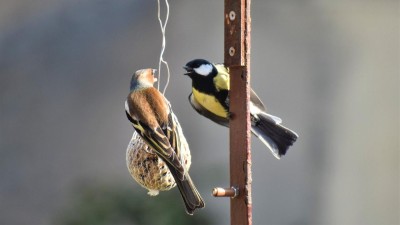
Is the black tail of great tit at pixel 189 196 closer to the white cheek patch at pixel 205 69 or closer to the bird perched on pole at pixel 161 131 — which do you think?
the bird perched on pole at pixel 161 131

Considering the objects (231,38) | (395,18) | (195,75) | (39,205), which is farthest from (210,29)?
(231,38)

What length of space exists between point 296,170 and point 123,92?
1438 millimetres

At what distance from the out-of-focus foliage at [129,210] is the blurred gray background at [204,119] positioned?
703 mm

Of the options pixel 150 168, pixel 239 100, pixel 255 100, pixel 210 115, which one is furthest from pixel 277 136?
pixel 239 100

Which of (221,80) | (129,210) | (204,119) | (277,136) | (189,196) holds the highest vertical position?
(221,80)

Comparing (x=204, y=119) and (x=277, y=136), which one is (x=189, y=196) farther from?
(x=204, y=119)

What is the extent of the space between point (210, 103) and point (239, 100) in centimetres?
70

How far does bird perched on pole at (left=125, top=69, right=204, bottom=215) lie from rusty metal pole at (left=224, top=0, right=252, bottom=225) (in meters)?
0.61

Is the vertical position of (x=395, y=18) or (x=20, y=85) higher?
(x=395, y=18)

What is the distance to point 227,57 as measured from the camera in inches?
130

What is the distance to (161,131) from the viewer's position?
391cm

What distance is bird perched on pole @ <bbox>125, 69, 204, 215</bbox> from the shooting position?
3840 mm

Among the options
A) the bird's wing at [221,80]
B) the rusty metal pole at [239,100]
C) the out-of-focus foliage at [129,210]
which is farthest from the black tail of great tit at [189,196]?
the out-of-focus foliage at [129,210]

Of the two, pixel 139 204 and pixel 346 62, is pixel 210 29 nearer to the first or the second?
pixel 346 62
